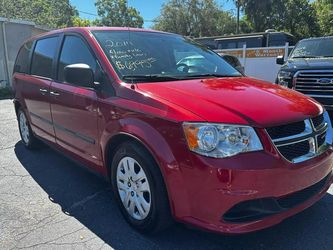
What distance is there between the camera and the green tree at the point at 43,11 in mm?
32008

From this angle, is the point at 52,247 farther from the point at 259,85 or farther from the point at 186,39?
the point at 186,39

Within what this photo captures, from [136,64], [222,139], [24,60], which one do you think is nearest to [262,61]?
[24,60]

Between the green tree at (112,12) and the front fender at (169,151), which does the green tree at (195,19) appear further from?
the front fender at (169,151)

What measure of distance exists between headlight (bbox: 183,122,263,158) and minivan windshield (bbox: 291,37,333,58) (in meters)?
5.91

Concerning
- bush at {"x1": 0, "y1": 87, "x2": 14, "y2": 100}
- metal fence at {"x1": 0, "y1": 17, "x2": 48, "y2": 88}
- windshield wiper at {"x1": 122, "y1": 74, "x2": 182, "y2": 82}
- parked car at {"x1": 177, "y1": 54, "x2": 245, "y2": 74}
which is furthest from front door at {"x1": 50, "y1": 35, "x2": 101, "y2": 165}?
metal fence at {"x1": 0, "y1": 17, "x2": 48, "y2": 88}

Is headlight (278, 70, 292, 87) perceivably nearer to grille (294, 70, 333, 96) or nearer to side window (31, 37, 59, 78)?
grille (294, 70, 333, 96)

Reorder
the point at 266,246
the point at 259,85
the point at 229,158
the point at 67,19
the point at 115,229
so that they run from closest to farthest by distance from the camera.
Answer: the point at 229,158 → the point at 266,246 → the point at 115,229 → the point at 259,85 → the point at 67,19

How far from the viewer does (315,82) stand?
6.75 metres

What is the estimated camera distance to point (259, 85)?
3.60 meters

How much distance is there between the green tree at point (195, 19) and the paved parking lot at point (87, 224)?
38814 millimetres

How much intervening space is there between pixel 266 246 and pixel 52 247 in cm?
172

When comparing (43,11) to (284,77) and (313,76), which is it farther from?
(313,76)

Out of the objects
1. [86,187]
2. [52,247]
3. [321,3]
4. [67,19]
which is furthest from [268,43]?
[67,19]

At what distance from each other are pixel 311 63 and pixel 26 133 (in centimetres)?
524
